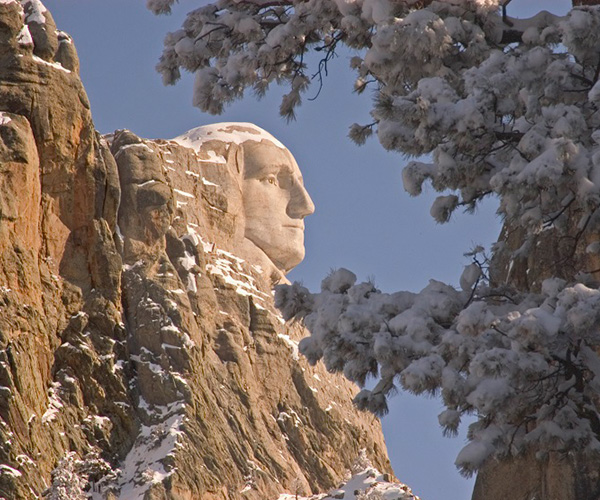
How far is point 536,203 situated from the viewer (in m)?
8.96

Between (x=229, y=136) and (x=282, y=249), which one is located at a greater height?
(x=229, y=136)

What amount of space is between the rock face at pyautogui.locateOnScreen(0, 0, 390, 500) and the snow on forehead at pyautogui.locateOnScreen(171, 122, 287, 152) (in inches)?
52.9

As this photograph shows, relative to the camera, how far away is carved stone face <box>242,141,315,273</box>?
50969 millimetres

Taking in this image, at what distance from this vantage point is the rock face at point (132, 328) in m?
39.1

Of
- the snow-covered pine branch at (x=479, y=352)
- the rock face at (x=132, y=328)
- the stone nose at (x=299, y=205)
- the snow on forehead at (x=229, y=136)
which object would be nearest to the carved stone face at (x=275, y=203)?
the stone nose at (x=299, y=205)

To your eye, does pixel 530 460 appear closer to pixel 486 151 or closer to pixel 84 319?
pixel 486 151

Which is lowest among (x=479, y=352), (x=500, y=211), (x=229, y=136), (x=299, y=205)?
(x=479, y=352)

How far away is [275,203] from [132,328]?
9.62 metres

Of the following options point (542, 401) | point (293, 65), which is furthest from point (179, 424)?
point (542, 401)

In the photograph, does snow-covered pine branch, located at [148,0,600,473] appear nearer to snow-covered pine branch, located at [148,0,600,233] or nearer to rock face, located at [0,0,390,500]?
snow-covered pine branch, located at [148,0,600,233]

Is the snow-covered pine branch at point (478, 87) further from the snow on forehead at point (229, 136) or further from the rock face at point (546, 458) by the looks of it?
the snow on forehead at point (229, 136)

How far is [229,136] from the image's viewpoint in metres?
51.7

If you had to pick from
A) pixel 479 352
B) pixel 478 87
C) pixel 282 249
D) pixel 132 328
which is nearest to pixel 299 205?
pixel 282 249

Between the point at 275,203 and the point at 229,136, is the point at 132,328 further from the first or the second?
the point at 229,136
